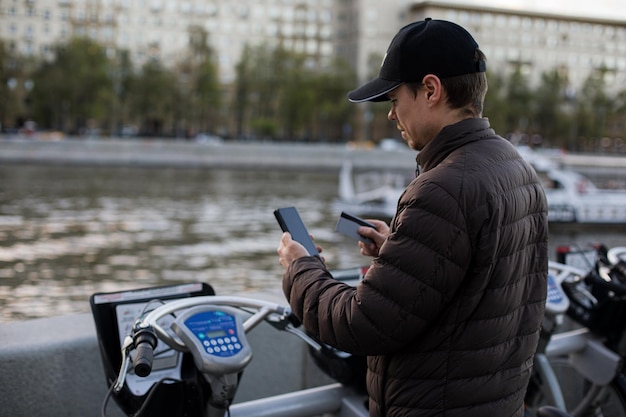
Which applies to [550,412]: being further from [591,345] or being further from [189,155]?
[189,155]

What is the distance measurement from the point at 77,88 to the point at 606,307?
7259 centimetres

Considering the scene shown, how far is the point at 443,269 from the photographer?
167cm

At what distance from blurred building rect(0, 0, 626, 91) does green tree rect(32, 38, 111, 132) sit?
1559 centimetres

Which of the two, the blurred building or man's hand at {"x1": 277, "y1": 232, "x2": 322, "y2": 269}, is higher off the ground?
the blurred building

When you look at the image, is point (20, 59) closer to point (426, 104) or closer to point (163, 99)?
point (163, 99)

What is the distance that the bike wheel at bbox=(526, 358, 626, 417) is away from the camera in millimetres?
3305

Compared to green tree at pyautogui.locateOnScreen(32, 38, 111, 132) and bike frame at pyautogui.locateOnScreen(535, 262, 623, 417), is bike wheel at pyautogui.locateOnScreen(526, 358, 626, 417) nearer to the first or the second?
bike frame at pyautogui.locateOnScreen(535, 262, 623, 417)

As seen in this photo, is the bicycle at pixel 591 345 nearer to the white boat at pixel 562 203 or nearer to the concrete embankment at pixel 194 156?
the white boat at pixel 562 203

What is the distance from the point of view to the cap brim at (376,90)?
1.83 metres

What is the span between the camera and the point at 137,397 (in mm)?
2320

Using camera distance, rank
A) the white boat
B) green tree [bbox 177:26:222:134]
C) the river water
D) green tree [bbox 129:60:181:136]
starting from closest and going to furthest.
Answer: the river water < the white boat < green tree [bbox 129:60:181:136] < green tree [bbox 177:26:222:134]

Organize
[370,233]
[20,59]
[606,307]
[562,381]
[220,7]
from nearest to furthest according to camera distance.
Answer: [370,233], [606,307], [562,381], [20,59], [220,7]

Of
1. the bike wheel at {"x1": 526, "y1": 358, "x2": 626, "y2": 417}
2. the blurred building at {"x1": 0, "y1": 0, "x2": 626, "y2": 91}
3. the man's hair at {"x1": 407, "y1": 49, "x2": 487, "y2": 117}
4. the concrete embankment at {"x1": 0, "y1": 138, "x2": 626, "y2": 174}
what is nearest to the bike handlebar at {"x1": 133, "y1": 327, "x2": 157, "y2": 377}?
the man's hair at {"x1": 407, "y1": 49, "x2": 487, "y2": 117}

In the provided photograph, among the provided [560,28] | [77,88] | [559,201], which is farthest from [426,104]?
[560,28]
